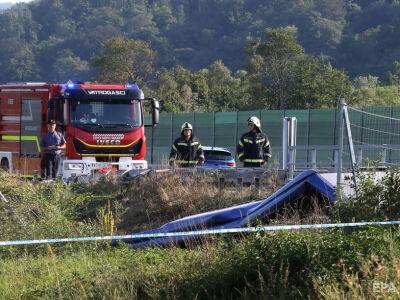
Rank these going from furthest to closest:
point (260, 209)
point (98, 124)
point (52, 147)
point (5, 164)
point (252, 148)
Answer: point (5, 164) < point (98, 124) < point (52, 147) < point (252, 148) < point (260, 209)

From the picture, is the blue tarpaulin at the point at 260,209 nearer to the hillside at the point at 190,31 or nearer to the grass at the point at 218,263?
the grass at the point at 218,263

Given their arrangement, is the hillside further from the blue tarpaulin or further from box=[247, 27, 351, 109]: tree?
the blue tarpaulin

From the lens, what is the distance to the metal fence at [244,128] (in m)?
31.4

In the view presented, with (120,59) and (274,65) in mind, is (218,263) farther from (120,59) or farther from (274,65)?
(120,59)

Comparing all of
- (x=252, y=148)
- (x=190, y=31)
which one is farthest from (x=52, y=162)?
(x=190, y=31)

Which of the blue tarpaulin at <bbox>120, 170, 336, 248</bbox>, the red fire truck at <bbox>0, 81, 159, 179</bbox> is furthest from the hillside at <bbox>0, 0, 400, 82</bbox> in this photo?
the blue tarpaulin at <bbox>120, 170, 336, 248</bbox>

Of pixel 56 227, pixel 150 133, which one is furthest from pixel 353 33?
pixel 56 227

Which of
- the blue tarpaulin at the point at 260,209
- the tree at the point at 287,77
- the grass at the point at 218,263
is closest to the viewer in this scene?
the grass at the point at 218,263

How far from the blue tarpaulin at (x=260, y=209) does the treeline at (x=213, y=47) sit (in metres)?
38.7

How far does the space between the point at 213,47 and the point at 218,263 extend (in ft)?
395

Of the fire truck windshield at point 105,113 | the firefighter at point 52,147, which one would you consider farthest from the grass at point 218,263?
the fire truck windshield at point 105,113

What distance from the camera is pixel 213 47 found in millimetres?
126812

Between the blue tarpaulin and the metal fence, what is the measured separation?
55.9 feet

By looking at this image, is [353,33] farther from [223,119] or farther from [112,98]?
[112,98]
